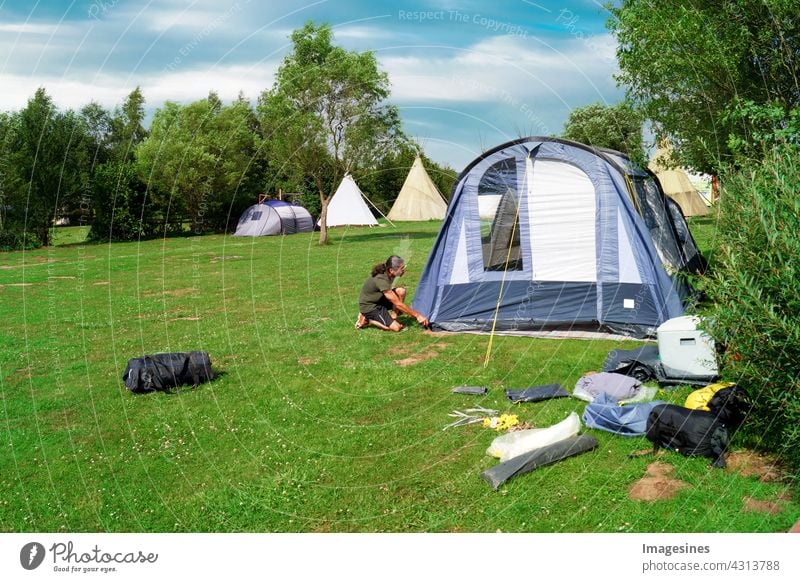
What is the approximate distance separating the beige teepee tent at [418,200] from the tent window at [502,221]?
25617mm

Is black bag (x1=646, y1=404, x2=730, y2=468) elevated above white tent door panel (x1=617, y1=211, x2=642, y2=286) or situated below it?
below

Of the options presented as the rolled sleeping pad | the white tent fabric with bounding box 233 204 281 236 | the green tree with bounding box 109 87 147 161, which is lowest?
the rolled sleeping pad

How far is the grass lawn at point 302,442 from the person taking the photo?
4.86 meters

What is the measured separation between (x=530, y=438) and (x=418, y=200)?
31714mm

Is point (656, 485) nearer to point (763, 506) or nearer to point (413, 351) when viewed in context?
point (763, 506)

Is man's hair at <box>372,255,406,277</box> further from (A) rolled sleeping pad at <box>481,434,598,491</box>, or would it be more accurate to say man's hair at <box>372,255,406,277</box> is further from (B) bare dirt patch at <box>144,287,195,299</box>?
(B) bare dirt patch at <box>144,287,195,299</box>

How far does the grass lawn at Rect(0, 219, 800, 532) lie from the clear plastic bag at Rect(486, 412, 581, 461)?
200 millimetres

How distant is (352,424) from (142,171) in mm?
33646

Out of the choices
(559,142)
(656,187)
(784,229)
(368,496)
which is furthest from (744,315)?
(656,187)

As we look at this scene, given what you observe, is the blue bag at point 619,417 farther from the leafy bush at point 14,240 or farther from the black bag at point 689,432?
the leafy bush at point 14,240

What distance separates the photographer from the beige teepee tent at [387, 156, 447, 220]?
36.6 meters

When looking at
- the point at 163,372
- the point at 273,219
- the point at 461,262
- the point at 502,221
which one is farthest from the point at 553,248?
the point at 273,219

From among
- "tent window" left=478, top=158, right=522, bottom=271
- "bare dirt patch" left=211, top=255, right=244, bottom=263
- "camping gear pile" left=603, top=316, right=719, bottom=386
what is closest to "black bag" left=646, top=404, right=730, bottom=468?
"camping gear pile" left=603, top=316, right=719, bottom=386

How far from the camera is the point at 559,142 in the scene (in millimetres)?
10023
